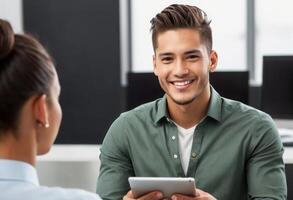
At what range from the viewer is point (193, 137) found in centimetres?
170

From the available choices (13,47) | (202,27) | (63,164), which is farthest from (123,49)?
(13,47)

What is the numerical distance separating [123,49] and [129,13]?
1.19ft

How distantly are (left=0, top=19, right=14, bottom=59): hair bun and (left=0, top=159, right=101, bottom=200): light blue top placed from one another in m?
0.18

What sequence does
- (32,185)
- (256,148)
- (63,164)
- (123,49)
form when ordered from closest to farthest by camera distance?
(32,185) < (256,148) < (63,164) < (123,49)

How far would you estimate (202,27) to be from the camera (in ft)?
5.59

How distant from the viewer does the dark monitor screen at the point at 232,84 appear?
2.65 m

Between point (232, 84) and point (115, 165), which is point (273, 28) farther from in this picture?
point (115, 165)

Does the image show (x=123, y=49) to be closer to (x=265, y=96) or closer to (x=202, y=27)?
(x=265, y=96)

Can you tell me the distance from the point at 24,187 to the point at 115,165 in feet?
2.68

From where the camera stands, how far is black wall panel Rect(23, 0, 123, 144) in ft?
14.6

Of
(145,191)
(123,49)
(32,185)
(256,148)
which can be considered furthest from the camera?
(123,49)

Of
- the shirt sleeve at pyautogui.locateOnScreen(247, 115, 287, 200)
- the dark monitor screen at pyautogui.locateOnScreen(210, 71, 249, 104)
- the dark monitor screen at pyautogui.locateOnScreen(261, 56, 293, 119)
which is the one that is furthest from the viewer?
the dark monitor screen at pyautogui.locateOnScreen(261, 56, 293, 119)

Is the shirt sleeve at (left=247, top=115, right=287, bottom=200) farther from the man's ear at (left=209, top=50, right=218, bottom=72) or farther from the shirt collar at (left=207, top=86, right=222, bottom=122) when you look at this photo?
the man's ear at (left=209, top=50, right=218, bottom=72)

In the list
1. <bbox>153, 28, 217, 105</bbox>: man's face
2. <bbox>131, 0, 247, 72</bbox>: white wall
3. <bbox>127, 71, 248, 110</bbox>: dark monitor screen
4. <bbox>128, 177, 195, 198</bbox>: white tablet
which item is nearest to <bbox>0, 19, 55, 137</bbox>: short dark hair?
<bbox>128, 177, 195, 198</bbox>: white tablet
